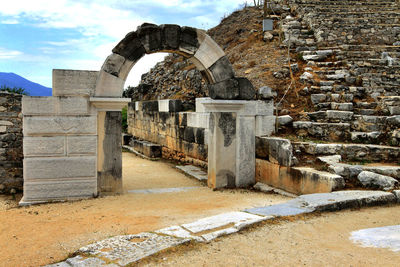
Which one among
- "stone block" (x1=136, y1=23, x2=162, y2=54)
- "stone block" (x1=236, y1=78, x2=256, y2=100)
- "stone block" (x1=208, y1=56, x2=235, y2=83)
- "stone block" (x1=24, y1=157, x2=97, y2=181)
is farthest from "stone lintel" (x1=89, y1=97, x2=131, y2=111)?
"stone block" (x1=236, y1=78, x2=256, y2=100)

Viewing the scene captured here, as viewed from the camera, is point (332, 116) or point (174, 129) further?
point (174, 129)

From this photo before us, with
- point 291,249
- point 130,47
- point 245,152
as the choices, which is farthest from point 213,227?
point 130,47

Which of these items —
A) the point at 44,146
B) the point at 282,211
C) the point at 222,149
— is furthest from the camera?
the point at 222,149

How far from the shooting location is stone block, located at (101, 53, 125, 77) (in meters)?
6.73

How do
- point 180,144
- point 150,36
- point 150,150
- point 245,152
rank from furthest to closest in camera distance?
1. point 150,150
2. point 180,144
3. point 245,152
4. point 150,36

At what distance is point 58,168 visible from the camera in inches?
254

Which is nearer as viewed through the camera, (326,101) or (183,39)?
(183,39)

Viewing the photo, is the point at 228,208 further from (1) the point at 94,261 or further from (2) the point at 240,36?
(2) the point at 240,36

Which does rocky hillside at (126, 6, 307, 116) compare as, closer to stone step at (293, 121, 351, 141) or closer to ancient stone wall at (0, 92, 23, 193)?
stone step at (293, 121, 351, 141)

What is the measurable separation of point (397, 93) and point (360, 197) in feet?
18.5

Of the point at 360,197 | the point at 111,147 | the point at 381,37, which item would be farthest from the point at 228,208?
the point at 381,37

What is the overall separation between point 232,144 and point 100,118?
9.14ft

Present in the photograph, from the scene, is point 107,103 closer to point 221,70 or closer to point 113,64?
point 113,64

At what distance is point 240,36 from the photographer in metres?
16.0
